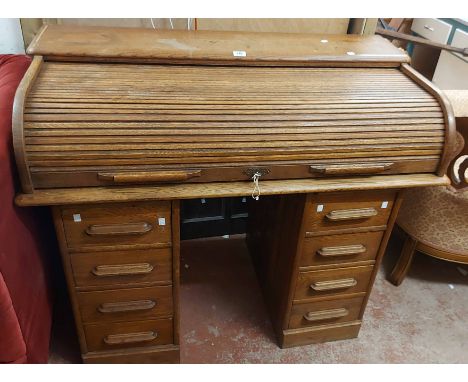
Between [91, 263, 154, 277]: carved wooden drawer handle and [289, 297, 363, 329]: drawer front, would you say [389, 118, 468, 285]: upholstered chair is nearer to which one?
[289, 297, 363, 329]: drawer front

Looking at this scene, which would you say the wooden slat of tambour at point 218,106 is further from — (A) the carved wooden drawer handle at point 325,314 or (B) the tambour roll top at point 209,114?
(A) the carved wooden drawer handle at point 325,314

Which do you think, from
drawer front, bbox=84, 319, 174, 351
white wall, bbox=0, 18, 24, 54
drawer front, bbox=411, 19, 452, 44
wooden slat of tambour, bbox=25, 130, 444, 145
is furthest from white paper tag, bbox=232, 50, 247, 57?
drawer front, bbox=411, 19, 452, 44

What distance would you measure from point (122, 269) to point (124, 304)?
6.6 inches

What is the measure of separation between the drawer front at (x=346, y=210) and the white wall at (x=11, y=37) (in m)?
1.25

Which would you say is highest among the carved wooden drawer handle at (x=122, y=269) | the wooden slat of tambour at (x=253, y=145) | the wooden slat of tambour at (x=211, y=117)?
the wooden slat of tambour at (x=211, y=117)

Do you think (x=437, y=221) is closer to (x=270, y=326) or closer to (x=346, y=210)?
(x=346, y=210)

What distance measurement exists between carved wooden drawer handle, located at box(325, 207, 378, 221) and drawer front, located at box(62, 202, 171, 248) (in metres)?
0.52

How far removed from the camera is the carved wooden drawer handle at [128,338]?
1.55 metres

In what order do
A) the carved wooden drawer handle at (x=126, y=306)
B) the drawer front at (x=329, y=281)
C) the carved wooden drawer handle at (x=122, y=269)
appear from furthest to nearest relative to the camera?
1. the drawer front at (x=329, y=281)
2. the carved wooden drawer handle at (x=126, y=306)
3. the carved wooden drawer handle at (x=122, y=269)

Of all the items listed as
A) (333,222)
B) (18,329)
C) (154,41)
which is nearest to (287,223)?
(333,222)

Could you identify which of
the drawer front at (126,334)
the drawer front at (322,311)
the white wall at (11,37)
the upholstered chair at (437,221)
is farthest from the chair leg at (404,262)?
the white wall at (11,37)

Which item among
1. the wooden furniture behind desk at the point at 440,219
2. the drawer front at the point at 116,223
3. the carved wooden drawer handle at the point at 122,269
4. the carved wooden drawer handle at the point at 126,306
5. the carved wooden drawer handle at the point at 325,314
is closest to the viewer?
the drawer front at the point at 116,223
